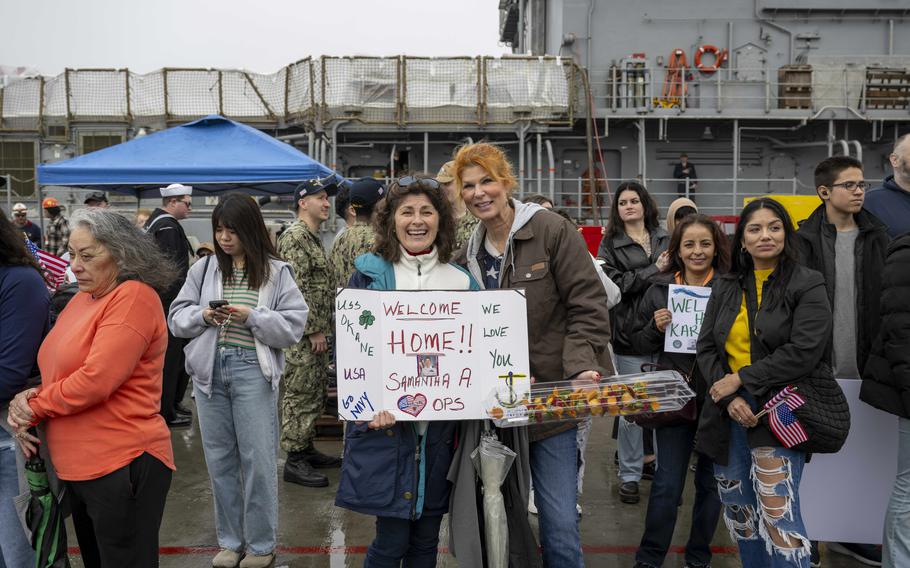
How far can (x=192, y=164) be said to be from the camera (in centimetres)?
846

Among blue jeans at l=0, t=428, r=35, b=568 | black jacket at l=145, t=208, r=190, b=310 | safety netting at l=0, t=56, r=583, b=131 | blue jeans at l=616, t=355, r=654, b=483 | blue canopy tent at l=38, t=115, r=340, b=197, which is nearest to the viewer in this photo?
blue jeans at l=0, t=428, r=35, b=568

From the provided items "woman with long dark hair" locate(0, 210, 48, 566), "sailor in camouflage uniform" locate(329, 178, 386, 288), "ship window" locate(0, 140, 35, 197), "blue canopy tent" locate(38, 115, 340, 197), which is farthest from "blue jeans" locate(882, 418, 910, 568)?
"ship window" locate(0, 140, 35, 197)

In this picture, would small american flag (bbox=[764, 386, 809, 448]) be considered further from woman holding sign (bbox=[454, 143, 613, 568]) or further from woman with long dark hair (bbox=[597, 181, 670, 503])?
woman with long dark hair (bbox=[597, 181, 670, 503])

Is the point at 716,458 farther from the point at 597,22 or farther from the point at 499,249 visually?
the point at 597,22

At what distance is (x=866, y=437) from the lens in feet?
12.4

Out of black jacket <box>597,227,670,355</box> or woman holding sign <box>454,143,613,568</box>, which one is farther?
black jacket <box>597,227,670,355</box>

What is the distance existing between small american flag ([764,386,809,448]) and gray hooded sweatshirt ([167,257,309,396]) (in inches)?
98.8

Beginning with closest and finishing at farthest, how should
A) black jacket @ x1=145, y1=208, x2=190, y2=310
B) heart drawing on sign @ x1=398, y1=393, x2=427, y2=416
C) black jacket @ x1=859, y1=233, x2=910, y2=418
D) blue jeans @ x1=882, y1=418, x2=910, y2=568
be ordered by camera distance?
heart drawing on sign @ x1=398, y1=393, x2=427, y2=416 → black jacket @ x1=859, y1=233, x2=910, y2=418 → blue jeans @ x1=882, y1=418, x2=910, y2=568 → black jacket @ x1=145, y1=208, x2=190, y2=310

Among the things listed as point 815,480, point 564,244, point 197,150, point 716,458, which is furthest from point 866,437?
point 197,150

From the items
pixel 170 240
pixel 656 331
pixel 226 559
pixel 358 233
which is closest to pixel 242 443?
pixel 226 559

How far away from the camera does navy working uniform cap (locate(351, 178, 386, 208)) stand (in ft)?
18.0

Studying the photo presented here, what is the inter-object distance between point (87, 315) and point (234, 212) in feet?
3.95

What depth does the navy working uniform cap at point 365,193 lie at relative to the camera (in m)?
5.48

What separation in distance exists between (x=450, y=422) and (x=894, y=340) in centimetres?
214
